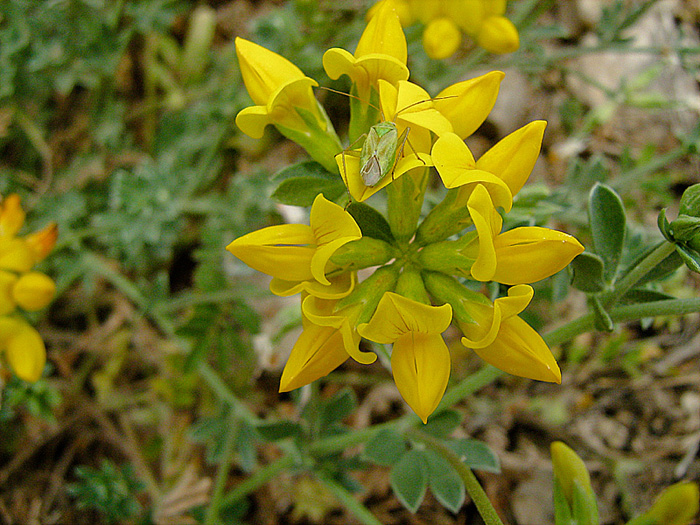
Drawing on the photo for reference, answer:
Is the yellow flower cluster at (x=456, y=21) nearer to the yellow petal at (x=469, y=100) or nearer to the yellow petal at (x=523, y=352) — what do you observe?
the yellow petal at (x=469, y=100)

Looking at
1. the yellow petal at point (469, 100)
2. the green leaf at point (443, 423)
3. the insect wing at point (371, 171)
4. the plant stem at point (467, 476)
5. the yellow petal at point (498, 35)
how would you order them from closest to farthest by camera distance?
the insect wing at point (371, 171), the yellow petal at point (469, 100), the plant stem at point (467, 476), the green leaf at point (443, 423), the yellow petal at point (498, 35)

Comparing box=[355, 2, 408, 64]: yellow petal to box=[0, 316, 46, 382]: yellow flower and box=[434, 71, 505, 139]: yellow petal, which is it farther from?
box=[0, 316, 46, 382]: yellow flower

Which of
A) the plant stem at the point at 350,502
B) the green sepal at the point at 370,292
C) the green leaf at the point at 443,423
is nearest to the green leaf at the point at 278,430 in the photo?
the plant stem at the point at 350,502

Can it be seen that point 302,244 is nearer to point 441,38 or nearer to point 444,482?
point 444,482

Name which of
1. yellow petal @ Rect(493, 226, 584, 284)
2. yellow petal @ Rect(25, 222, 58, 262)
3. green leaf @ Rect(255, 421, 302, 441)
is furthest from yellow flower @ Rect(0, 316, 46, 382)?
yellow petal @ Rect(493, 226, 584, 284)

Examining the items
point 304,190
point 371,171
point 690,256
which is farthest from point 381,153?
point 690,256

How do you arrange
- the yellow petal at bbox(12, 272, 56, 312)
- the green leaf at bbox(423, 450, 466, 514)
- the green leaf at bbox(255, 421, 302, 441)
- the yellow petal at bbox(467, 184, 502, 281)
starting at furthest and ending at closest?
the yellow petal at bbox(12, 272, 56, 312), the green leaf at bbox(255, 421, 302, 441), the green leaf at bbox(423, 450, 466, 514), the yellow petal at bbox(467, 184, 502, 281)
